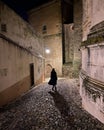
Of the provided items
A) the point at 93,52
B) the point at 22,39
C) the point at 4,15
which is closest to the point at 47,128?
the point at 93,52

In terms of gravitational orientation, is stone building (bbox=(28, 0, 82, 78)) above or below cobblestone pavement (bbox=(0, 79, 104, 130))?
above

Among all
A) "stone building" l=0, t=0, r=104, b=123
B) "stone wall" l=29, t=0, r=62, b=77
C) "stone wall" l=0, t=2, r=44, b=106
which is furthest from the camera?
"stone wall" l=29, t=0, r=62, b=77

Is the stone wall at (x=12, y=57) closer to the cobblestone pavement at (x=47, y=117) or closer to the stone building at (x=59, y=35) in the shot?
the cobblestone pavement at (x=47, y=117)

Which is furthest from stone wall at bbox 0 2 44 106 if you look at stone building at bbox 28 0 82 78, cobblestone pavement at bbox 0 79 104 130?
stone building at bbox 28 0 82 78

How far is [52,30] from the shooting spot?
62.1 ft

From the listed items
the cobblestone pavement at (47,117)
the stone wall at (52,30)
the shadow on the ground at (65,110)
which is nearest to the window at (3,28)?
the cobblestone pavement at (47,117)

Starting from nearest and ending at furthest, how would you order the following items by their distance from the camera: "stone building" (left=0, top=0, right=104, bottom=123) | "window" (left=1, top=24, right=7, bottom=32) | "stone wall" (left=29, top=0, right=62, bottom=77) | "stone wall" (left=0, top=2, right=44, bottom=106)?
1. "stone building" (left=0, top=0, right=104, bottom=123)
2. "stone wall" (left=0, top=2, right=44, bottom=106)
3. "window" (left=1, top=24, right=7, bottom=32)
4. "stone wall" (left=29, top=0, right=62, bottom=77)

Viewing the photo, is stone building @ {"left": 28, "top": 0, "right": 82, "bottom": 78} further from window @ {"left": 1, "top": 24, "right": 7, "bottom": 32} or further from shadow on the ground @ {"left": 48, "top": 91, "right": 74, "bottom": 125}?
window @ {"left": 1, "top": 24, "right": 7, "bottom": 32}

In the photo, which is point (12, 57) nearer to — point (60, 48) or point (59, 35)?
point (60, 48)

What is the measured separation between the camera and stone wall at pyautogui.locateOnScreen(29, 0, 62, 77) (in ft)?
60.2

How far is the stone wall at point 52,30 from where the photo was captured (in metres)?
18.3

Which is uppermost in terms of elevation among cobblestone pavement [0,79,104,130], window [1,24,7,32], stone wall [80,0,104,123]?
window [1,24,7,32]

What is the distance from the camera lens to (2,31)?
22.2ft

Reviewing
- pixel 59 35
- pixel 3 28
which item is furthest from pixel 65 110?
pixel 59 35
